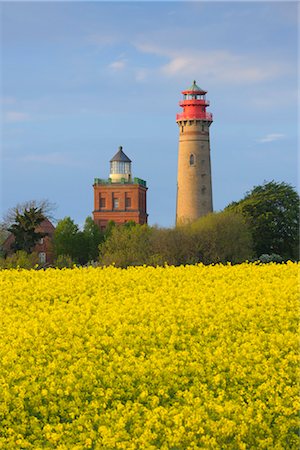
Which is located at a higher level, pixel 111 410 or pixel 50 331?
pixel 50 331

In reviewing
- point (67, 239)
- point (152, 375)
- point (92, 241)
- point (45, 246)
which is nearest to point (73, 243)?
point (67, 239)

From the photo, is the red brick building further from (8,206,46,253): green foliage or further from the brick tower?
(8,206,46,253): green foliage

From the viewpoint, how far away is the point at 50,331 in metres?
13.7

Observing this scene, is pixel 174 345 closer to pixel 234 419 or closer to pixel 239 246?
pixel 234 419

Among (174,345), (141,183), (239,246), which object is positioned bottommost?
(174,345)

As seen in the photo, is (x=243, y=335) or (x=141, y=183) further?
(x=141, y=183)

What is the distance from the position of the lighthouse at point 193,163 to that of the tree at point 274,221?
10.0m

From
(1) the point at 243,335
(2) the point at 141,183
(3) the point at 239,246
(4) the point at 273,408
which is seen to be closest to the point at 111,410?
(4) the point at 273,408

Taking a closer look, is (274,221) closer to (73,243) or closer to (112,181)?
(73,243)

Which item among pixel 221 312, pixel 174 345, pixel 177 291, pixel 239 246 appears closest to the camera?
pixel 174 345

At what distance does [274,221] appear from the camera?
217 ft

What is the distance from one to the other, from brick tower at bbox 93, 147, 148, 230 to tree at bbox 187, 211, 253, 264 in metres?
33.8

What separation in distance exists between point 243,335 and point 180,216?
209 feet

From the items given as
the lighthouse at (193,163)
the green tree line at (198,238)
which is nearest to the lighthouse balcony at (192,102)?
the lighthouse at (193,163)
